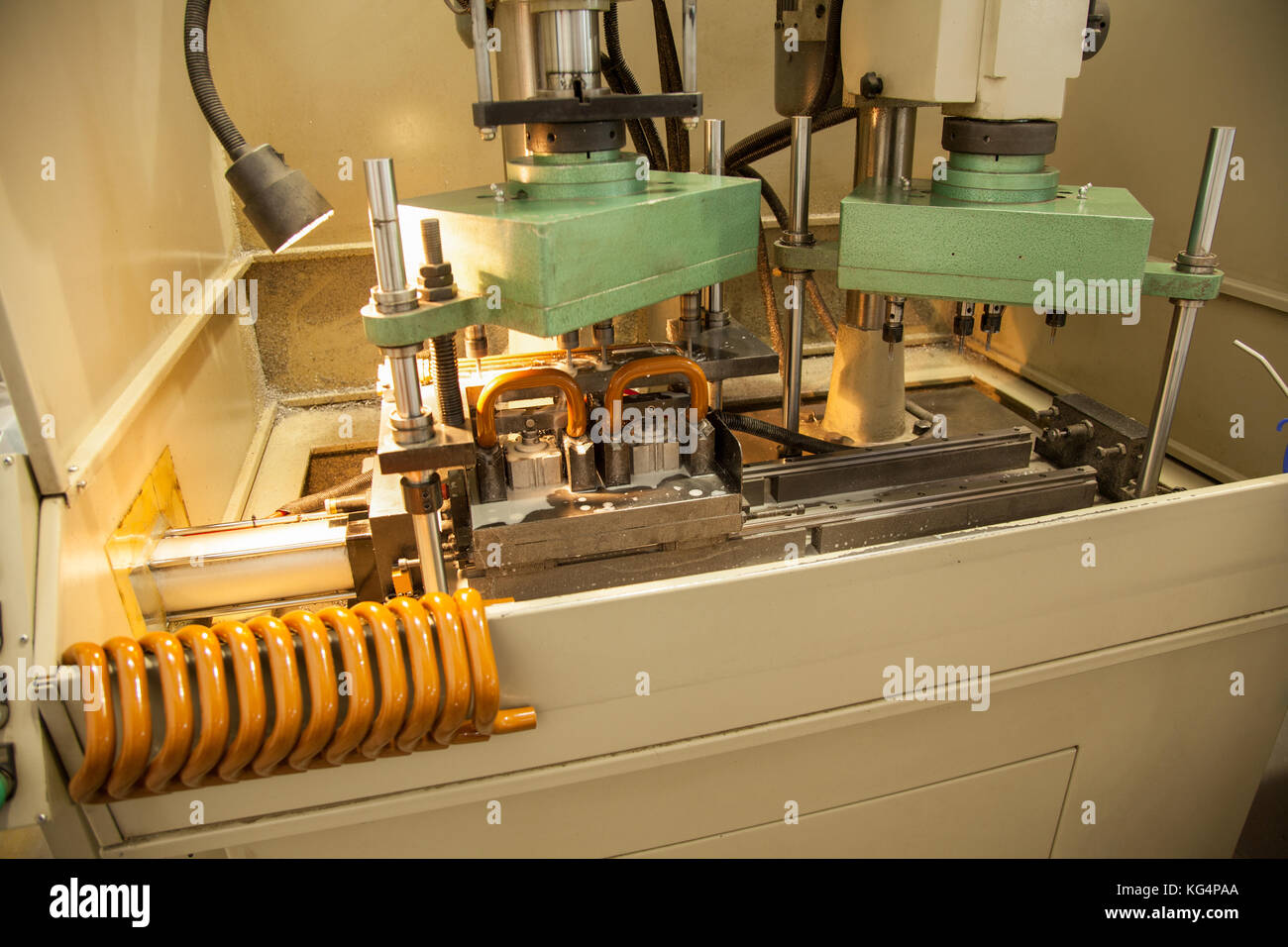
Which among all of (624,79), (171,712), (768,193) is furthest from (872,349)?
(171,712)

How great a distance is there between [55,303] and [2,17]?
28 cm

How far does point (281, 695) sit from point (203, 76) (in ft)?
2.02

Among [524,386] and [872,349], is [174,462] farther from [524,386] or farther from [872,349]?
[872,349]

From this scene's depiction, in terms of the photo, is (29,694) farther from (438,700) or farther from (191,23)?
(191,23)

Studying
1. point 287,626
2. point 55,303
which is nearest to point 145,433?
point 55,303

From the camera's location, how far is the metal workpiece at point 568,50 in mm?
919

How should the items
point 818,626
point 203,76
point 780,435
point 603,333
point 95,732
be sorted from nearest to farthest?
point 95,732, point 203,76, point 818,626, point 603,333, point 780,435

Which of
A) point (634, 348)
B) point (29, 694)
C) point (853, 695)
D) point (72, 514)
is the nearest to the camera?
point (29, 694)

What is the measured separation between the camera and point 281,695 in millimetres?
779

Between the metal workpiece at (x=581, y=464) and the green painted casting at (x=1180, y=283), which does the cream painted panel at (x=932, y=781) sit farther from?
the green painted casting at (x=1180, y=283)

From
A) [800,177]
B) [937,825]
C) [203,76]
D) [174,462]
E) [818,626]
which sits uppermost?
[203,76]

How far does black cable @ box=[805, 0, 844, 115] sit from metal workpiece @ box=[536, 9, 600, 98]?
0.48 metres

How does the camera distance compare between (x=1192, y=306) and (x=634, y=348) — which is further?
(x=634, y=348)
